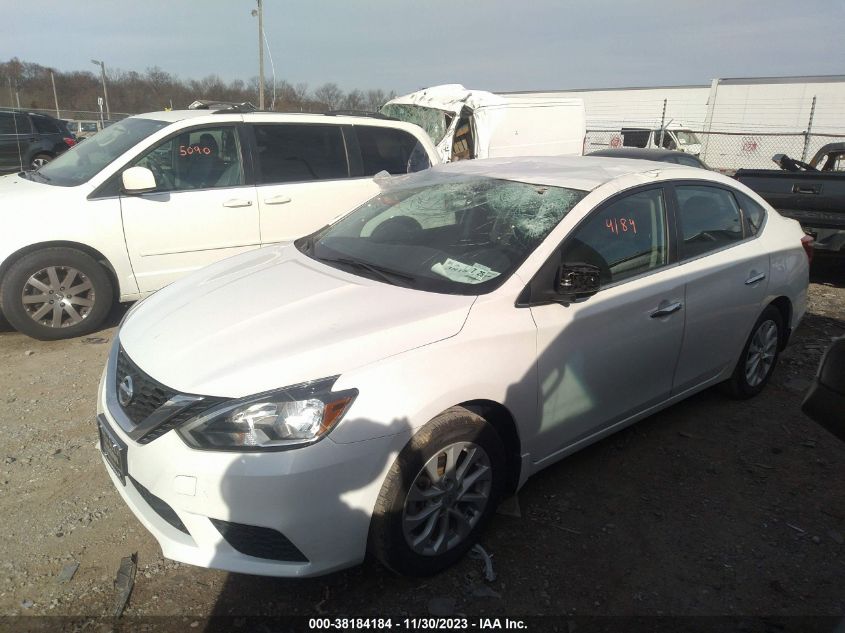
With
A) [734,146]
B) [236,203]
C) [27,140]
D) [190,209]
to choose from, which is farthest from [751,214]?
[734,146]

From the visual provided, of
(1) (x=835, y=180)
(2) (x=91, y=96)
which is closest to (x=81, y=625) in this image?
(1) (x=835, y=180)

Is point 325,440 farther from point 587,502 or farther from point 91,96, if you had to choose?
point 91,96

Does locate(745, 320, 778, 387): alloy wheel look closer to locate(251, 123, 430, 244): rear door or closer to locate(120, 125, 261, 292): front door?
locate(251, 123, 430, 244): rear door

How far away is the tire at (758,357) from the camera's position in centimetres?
406

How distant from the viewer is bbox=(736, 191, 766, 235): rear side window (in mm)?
3947

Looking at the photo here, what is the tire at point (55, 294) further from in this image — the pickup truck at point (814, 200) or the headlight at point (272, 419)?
the pickup truck at point (814, 200)

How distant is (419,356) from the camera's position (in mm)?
2301

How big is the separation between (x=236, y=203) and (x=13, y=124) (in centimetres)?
1211

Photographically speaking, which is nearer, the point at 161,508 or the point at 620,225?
the point at 161,508

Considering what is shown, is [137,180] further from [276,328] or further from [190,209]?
[276,328]

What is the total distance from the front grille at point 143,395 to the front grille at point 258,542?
489mm

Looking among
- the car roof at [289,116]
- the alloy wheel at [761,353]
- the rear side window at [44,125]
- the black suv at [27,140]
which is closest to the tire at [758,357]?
the alloy wheel at [761,353]

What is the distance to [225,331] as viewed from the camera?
248cm

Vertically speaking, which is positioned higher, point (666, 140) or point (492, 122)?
point (492, 122)
